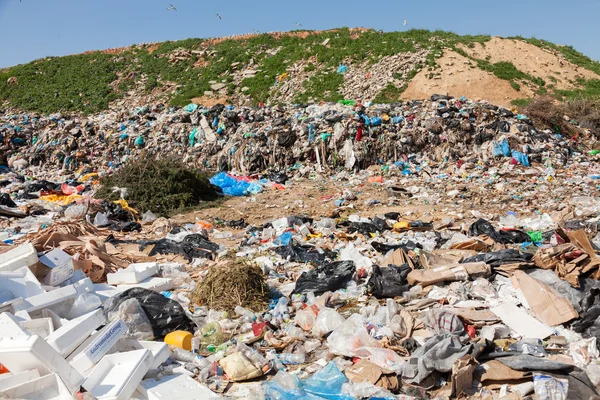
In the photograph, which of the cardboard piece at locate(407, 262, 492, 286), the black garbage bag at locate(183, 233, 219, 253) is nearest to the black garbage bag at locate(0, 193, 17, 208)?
the black garbage bag at locate(183, 233, 219, 253)

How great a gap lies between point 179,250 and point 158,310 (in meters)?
2.35

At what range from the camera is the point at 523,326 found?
3.48 m

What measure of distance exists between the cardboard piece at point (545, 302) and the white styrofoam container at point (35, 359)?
3.31m

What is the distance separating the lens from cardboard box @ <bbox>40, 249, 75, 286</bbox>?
4.26m

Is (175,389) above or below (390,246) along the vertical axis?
below

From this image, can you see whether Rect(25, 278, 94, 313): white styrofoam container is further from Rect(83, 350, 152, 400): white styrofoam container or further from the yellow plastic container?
Rect(83, 350, 152, 400): white styrofoam container

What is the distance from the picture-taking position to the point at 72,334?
288 centimetres

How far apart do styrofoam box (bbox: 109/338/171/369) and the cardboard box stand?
1.56 m

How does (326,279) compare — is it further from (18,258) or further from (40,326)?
(18,258)

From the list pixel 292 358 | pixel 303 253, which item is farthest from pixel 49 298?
pixel 303 253

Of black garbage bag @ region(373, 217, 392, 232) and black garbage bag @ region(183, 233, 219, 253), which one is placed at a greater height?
black garbage bag @ region(373, 217, 392, 232)

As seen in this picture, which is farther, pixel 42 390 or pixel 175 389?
pixel 175 389

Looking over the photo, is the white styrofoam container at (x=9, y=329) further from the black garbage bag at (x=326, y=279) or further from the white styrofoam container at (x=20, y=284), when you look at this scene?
the black garbage bag at (x=326, y=279)

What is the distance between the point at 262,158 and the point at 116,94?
44.4 ft
